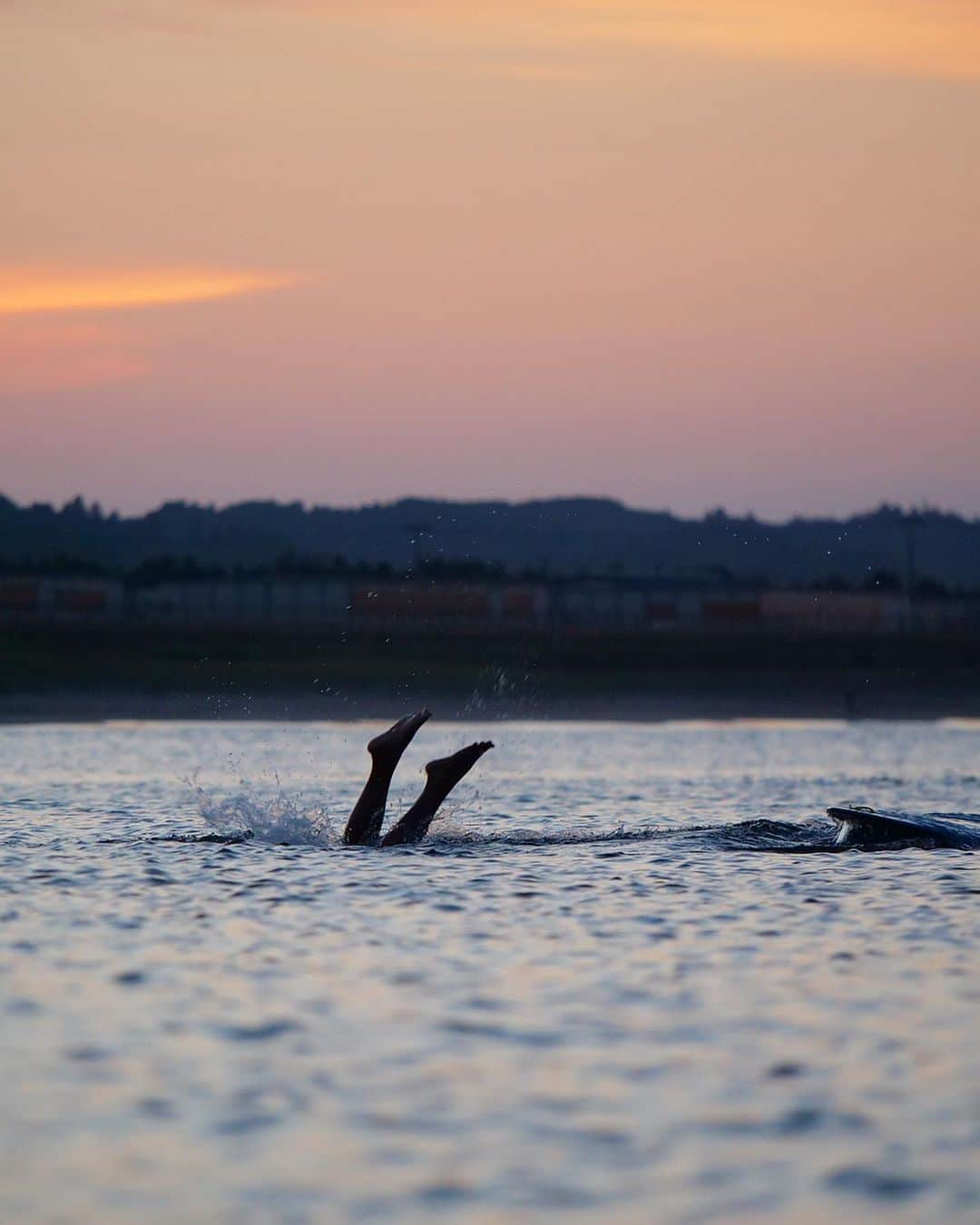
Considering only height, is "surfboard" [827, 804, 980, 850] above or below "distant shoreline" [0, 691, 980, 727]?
Answer: above

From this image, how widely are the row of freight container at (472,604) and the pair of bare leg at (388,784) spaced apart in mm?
62472

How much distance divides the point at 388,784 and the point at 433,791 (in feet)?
1.97

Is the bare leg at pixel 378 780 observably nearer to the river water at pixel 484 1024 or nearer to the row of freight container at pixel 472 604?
the river water at pixel 484 1024

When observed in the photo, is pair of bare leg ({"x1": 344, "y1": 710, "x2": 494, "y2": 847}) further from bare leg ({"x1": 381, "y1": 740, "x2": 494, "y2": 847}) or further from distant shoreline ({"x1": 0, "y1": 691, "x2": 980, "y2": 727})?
distant shoreline ({"x1": 0, "y1": 691, "x2": 980, "y2": 727})

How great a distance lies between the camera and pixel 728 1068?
860 cm

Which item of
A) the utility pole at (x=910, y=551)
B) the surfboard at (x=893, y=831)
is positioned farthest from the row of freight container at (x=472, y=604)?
the surfboard at (x=893, y=831)

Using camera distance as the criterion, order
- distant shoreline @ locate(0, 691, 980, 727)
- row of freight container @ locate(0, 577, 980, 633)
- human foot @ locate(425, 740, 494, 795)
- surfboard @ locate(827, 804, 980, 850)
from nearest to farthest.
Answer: human foot @ locate(425, 740, 494, 795) → surfboard @ locate(827, 804, 980, 850) → distant shoreline @ locate(0, 691, 980, 727) → row of freight container @ locate(0, 577, 980, 633)

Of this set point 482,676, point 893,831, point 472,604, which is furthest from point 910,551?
point 893,831

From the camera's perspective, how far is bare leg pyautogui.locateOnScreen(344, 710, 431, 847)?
49.9 ft

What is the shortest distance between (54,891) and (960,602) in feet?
327

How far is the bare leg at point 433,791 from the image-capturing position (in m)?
15.4

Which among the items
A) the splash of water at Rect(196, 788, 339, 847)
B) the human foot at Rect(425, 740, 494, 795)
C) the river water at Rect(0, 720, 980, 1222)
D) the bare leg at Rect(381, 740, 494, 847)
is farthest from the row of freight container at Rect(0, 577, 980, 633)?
the river water at Rect(0, 720, 980, 1222)

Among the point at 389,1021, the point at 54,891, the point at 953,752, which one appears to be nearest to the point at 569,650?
the point at 953,752

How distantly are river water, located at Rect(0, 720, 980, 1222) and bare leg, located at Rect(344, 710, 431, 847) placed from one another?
40cm
